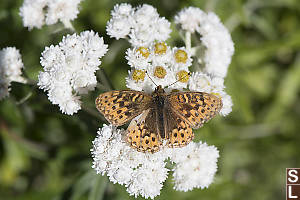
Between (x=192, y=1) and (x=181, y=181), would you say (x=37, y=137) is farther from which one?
(x=192, y=1)

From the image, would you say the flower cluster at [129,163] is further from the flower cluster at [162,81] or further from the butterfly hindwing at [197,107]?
the butterfly hindwing at [197,107]

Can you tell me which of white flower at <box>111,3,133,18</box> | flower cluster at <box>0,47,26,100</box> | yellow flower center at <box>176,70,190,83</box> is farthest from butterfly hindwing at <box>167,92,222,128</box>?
flower cluster at <box>0,47,26,100</box>

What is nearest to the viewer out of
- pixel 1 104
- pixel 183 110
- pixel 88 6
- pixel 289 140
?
pixel 183 110

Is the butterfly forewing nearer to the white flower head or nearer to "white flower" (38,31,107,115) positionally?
"white flower" (38,31,107,115)

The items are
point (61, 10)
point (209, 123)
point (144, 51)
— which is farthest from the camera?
point (209, 123)

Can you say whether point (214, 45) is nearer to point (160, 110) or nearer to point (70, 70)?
point (160, 110)

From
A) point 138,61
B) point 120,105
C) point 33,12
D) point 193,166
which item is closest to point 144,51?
point 138,61

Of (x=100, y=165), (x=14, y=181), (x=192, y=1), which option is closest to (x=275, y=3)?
(x=192, y=1)
